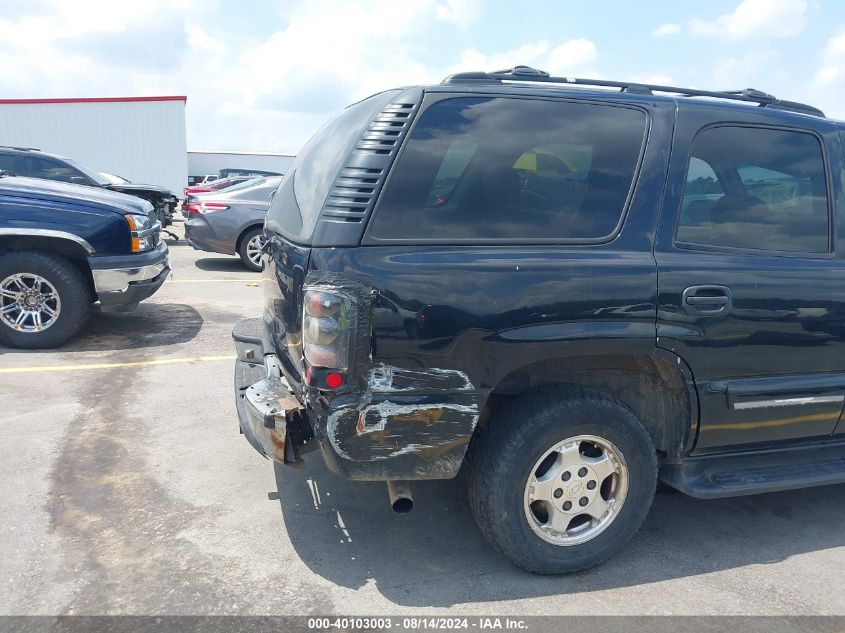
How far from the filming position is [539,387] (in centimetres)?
281

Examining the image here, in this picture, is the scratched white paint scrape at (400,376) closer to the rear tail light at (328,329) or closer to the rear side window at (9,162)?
the rear tail light at (328,329)

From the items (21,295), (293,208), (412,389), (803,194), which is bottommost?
(21,295)

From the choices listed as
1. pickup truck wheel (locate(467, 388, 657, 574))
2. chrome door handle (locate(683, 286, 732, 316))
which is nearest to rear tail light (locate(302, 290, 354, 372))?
pickup truck wheel (locate(467, 388, 657, 574))

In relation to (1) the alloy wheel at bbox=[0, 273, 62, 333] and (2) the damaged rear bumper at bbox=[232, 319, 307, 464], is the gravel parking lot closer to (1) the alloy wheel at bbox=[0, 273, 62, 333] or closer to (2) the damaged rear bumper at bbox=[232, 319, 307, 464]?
(2) the damaged rear bumper at bbox=[232, 319, 307, 464]

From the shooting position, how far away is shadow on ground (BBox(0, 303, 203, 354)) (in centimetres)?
606

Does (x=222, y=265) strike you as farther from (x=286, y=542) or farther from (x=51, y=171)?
(x=286, y=542)

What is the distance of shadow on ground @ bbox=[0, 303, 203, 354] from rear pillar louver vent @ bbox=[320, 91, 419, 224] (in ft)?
13.7

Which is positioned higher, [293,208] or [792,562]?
[293,208]

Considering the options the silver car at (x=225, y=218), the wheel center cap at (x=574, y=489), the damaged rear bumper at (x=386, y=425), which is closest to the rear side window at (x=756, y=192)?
the wheel center cap at (x=574, y=489)

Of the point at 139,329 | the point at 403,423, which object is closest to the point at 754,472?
the point at 403,423

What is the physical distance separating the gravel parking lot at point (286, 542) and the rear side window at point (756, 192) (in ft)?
4.70

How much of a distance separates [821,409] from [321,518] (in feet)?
7.91

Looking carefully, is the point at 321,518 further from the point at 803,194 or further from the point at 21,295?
the point at 21,295

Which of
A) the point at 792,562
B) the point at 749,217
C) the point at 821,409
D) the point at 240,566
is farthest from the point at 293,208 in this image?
the point at 792,562
